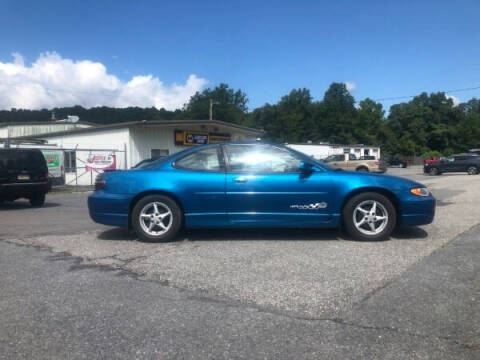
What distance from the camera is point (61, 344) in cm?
274

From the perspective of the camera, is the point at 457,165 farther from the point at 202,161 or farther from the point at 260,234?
the point at 202,161

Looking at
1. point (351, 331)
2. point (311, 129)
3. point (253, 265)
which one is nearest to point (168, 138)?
point (253, 265)

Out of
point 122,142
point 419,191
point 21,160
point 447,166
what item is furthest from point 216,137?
point 419,191

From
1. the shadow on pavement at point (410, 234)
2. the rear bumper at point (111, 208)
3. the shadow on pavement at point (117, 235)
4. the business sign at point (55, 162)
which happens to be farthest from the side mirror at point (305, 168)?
the business sign at point (55, 162)

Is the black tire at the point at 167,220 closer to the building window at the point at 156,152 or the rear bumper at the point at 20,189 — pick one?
the rear bumper at the point at 20,189

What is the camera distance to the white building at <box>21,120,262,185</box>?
22.8 metres

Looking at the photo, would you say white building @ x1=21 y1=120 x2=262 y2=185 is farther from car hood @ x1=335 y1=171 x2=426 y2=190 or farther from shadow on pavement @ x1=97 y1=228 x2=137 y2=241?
car hood @ x1=335 y1=171 x2=426 y2=190

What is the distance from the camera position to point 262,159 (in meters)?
5.77

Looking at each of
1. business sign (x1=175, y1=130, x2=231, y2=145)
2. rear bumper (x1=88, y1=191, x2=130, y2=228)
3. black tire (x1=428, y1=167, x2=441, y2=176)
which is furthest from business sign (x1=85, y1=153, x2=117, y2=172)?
black tire (x1=428, y1=167, x2=441, y2=176)

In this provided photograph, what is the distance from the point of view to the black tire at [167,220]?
5.62 metres

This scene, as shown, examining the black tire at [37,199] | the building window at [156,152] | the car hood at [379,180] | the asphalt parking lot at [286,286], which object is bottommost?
the asphalt parking lot at [286,286]

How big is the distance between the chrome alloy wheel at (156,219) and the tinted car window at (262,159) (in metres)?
1.07

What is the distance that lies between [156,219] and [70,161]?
1944cm

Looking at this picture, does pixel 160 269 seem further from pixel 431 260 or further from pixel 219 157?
pixel 431 260
